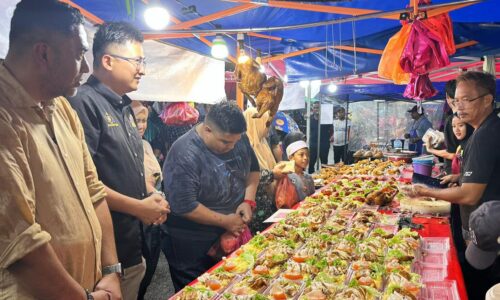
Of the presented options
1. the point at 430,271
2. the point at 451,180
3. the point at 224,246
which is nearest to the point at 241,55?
the point at 224,246

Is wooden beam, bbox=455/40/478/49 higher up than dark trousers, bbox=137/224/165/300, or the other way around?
wooden beam, bbox=455/40/478/49

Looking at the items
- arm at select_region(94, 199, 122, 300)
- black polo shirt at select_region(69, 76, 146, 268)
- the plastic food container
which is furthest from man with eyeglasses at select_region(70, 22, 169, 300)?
the plastic food container

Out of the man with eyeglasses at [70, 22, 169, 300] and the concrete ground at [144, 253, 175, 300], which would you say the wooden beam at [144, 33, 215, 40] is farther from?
the concrete ground at [144, 253, 175, 300]

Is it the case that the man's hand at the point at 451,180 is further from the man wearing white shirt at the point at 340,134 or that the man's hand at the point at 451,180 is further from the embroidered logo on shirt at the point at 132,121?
the man wearing white shirt at the point at 340,134

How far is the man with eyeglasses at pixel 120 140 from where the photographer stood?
228 cm

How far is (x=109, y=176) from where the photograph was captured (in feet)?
7.63

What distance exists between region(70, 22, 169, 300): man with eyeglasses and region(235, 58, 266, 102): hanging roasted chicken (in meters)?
1.78

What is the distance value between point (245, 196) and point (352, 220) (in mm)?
948

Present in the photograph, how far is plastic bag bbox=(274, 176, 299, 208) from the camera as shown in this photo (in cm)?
420

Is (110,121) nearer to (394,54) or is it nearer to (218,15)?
(218,15)

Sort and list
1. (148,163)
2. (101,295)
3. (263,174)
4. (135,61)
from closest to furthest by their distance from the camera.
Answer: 1. (101,295)
2. (135,61)
3. (148,163)
4. (263,174)

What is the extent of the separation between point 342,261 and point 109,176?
1.50 meters

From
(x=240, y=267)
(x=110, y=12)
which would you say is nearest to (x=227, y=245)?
(x=240, y=267)

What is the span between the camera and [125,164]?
7.80ft
